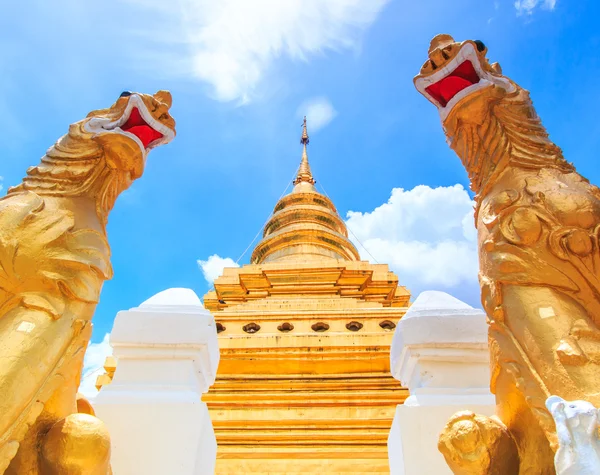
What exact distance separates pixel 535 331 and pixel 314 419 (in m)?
4.52

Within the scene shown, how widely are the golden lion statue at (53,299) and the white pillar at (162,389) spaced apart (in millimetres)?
885

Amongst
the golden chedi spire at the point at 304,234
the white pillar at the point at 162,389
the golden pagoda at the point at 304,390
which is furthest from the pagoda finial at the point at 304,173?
the white pillar at the point at 162,389

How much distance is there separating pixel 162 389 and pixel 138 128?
75.6 inches

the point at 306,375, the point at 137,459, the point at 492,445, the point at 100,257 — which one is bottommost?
Result: the point at 492,445

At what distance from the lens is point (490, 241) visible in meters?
2.45

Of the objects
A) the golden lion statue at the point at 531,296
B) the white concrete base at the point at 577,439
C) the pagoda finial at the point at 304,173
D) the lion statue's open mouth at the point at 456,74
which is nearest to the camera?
the white concrete base at the point at 577,439

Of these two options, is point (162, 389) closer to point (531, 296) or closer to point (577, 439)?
point (531, 296)

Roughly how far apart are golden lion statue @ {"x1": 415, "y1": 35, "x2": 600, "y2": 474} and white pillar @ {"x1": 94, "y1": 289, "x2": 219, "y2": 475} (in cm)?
173

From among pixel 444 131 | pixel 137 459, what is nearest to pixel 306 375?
pixel 137 459

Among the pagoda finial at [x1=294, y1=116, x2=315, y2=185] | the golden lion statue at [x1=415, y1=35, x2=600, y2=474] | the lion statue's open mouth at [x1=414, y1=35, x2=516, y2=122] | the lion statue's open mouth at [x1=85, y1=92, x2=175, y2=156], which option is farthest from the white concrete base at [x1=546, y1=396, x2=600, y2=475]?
the pagoda finial at [x1=294, y1=116, x2=315, y2=185]

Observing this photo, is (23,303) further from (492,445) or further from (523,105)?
(523,105)

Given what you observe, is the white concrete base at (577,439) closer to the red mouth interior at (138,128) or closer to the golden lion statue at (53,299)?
the golden lion statue at (53,299)

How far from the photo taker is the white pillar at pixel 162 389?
315cm

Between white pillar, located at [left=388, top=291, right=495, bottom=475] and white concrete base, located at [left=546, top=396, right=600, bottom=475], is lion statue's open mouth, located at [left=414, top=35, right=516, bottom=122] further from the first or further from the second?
white concrete base, located at [left=546, top=396, right=600, bottom=475]
